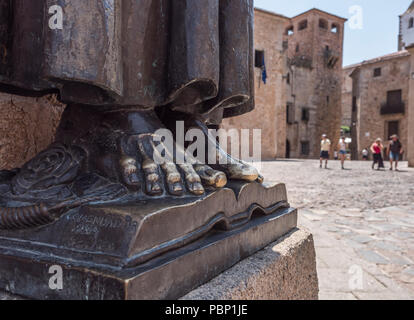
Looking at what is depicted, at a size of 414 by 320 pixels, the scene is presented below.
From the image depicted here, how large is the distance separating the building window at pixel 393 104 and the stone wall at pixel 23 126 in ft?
87.0

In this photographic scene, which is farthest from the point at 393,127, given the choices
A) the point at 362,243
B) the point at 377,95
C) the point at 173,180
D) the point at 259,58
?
the point at 173,180

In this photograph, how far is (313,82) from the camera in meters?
25.2

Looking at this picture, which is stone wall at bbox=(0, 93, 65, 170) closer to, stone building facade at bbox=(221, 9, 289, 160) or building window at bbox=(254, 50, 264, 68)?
stone building facade at bbox=(221, 9, 289, 160)

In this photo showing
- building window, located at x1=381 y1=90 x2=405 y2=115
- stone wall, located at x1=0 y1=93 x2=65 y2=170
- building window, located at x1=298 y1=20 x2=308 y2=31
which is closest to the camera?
stone wall, located at x1=0 y1=93 x2=65 y2=170

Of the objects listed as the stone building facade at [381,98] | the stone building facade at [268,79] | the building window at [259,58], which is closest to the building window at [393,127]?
the stone building facade at [381,98]

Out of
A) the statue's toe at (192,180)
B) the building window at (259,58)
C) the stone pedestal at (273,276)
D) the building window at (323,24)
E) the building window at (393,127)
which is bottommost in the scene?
the stone pedestal at (273,276)

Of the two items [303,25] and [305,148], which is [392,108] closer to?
[305,148]

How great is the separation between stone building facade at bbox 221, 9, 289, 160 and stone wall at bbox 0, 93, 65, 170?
15542mm

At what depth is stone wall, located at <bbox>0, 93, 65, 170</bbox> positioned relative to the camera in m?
1.24

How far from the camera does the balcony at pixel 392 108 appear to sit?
2345 centimetres

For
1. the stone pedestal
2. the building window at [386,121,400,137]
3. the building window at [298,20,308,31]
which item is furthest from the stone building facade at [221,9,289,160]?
the stone pedestal

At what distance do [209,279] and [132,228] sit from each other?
28 centimetres

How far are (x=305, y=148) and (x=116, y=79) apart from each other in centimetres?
2588

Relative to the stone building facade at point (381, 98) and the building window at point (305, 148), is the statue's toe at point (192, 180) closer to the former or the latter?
the building window at point (305, 148)
